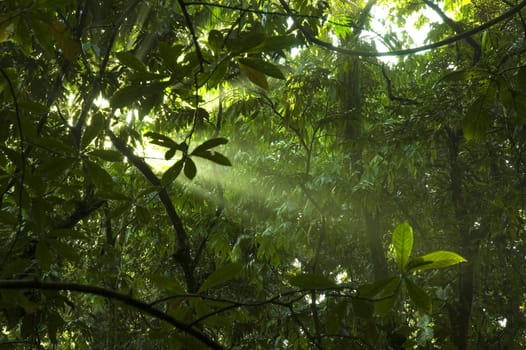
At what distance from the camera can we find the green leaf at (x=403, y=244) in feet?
1.83

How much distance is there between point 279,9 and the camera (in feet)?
5.79

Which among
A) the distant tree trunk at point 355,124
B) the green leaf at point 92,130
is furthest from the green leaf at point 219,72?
the distant tree trunk at point 355,124

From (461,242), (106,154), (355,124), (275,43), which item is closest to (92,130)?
(106,154)

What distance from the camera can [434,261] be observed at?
0.55 m

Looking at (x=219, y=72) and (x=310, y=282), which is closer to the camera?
(x=310, y=282)

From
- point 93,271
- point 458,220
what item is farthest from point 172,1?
point 458,220

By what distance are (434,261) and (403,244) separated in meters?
0.04

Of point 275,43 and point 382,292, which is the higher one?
point 275,43

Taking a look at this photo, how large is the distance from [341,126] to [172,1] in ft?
2.97

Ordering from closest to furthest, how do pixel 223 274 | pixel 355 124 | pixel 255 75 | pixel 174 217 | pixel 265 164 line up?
1. pixel 223 274
2. pixel 255 75
3. pixel 174 217
4. pixel 355 124
5. pixel 265 164

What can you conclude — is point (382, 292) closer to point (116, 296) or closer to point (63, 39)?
point (116, 296)

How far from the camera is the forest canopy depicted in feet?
2.64

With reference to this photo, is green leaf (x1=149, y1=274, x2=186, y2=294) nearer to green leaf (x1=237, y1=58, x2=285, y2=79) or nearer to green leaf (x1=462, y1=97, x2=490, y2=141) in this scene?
green leaf (x1=237, y1=58, x2=285, y2=79)

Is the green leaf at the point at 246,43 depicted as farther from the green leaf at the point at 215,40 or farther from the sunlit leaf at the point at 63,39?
the sunlit leaf at the point at 63,39
